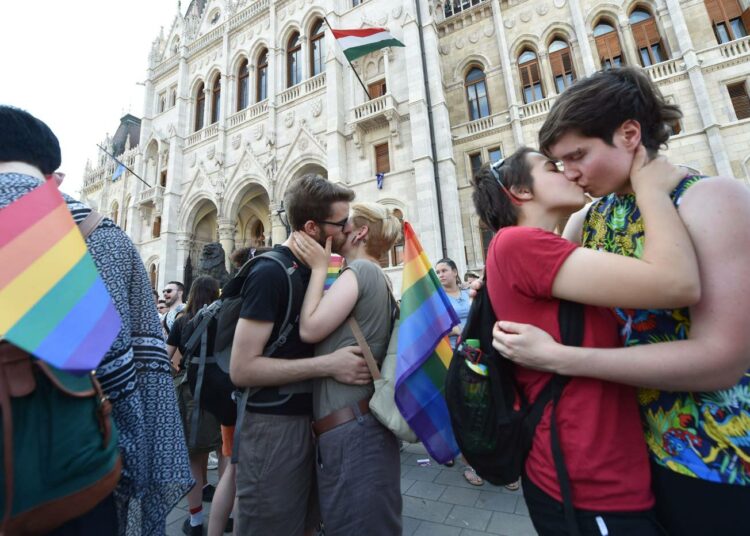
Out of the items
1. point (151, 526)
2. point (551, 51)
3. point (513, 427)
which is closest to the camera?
point (513, 427)

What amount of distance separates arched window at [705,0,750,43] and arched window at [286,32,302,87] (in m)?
14.8

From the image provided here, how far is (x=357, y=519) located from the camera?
1407 mm

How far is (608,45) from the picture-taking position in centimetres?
1120

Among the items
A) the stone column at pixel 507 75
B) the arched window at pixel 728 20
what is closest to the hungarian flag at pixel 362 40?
the stone column at pixel 507 75

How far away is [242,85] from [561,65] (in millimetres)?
14668

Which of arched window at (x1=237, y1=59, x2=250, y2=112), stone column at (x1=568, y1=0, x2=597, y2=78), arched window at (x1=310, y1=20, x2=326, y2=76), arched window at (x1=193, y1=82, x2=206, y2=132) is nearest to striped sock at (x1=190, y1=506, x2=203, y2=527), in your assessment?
stone column at (x1=568, y1=0, x2=597, y2=78)

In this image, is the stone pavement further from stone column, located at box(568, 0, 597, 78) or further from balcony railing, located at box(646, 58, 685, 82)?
balcony railing, located at box(646, 58, 685, 82)

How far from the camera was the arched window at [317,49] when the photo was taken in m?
14.6

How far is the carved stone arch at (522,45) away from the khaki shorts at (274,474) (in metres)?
14.6

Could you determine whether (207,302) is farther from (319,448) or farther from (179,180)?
(179,180)

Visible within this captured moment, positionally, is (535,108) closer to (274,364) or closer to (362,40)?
(362,40)

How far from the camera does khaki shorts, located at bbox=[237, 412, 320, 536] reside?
5.11 feet

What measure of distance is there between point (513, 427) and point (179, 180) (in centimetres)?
1986

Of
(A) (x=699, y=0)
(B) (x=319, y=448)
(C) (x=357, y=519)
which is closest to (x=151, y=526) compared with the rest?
(B) (x=319, y=448)
